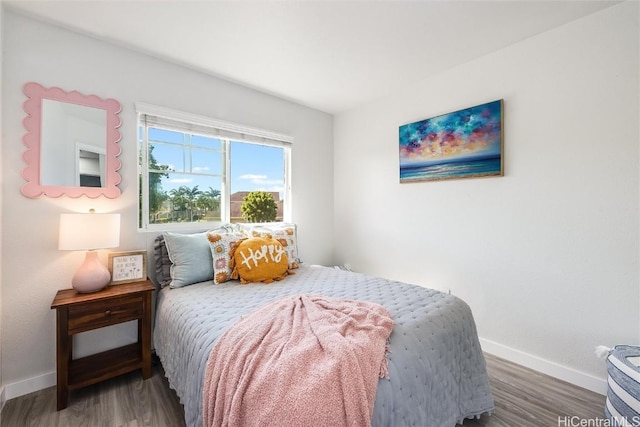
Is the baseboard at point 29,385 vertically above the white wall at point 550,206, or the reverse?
the white wall at point 550,206

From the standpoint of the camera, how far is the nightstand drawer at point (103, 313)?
1665mm

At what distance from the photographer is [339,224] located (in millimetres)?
3645

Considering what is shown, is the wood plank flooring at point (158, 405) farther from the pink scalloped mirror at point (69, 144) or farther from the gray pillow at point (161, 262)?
the pink scalloped mirror at point (69, 144)

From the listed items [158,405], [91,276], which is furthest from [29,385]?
[158,405]

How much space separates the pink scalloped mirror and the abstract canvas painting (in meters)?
2.61

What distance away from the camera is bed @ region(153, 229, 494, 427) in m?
1.11

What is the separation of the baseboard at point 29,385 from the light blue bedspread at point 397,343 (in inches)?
25.9

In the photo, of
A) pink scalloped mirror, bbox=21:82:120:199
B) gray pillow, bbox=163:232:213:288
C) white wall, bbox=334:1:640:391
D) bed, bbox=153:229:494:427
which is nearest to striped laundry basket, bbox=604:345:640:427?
white wall, bbox=334:1:640:391

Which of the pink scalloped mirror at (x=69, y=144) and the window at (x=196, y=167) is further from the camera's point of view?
the window at (x=196, y=167)

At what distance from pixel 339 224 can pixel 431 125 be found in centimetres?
165

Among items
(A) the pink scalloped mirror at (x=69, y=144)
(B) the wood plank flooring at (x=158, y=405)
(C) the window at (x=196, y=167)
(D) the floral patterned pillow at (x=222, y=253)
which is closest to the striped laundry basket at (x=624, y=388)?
(B) the wood plank flooring at (x=158, y=405)

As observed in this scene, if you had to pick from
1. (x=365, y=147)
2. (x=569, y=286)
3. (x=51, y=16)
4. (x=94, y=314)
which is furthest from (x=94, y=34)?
(x=569, y=286)

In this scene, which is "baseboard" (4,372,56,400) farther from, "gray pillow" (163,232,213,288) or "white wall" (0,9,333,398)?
"gray pillow" (163,232,213,288)

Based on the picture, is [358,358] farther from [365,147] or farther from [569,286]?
[365,147]
